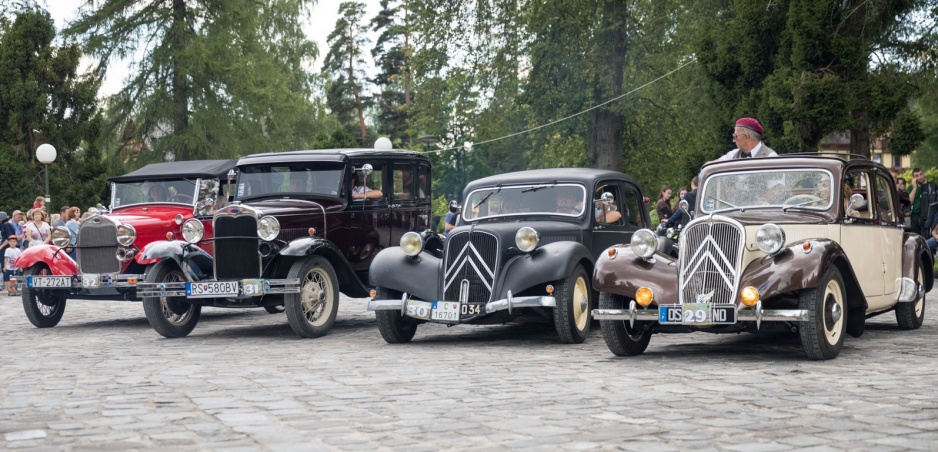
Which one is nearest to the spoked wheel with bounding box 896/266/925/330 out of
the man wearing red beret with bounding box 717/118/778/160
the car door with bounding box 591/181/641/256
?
the man wearing red beret with bounding box 717/118/778/160

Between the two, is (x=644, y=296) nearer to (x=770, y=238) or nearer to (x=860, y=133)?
(x=770, y=238)

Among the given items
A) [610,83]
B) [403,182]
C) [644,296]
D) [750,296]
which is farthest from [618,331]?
[610,83]

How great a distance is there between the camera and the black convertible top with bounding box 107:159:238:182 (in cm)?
1623

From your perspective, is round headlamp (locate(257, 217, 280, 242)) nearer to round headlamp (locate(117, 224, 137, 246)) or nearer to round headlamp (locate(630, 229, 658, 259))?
round headlamp (locate(117, 224, 137, 246))

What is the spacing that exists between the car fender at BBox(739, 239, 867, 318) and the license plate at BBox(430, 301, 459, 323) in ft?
9.68

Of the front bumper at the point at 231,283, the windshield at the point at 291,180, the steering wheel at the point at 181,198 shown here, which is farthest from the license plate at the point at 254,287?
the steering wheel at the point at 181,198

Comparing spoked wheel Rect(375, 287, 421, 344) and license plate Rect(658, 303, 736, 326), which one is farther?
spoked wheel Rect(375, 287, 421, 344)

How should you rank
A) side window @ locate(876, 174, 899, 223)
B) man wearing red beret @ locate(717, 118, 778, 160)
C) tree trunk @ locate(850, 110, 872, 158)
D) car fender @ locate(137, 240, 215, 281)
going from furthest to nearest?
1. tree trunk @ locate(850, 110, 872, 158)
2. car fender @ locate(137, 240, 215, 281)
3. man wearing red beret @ locate(717, 118, 778, 160)
4. side window @ locate(876, 174, 899, 223)

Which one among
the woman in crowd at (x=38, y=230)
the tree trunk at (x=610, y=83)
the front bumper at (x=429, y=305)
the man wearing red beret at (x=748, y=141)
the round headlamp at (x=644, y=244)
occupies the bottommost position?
the front bumper at (x=429, y=305)

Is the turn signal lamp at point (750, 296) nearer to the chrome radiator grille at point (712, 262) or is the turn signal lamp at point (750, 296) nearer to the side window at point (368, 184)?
the chrome radiator grille at point (712, 262)

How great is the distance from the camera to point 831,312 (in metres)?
9.49

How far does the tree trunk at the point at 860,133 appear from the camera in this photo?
20344 millimetres

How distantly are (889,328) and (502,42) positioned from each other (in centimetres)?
2286

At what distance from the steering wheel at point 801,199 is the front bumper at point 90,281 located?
25.1 feet
